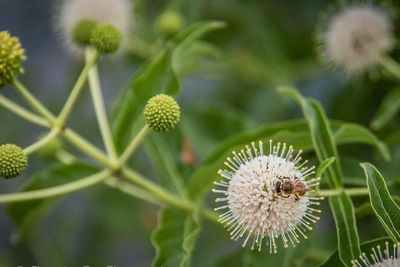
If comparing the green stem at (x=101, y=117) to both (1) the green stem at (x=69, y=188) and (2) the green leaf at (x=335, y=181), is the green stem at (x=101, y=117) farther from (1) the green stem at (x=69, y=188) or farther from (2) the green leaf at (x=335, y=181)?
(2) the green leaf at (x=335, y=181)

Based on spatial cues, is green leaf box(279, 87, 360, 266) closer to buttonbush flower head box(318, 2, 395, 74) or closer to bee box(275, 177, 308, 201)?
bee box(275, 177, 308, 201)

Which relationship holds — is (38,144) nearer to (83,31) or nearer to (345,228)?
(83,31)

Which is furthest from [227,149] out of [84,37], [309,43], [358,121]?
[309,43]

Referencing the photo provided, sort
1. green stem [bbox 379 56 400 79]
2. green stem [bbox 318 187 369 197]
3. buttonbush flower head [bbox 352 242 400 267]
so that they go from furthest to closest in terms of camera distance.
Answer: green stem [bbox 379 56 400 79] < green stem [bbox 318 187 369 197] < buttonbush flower head [bbox 352 242 400 267]

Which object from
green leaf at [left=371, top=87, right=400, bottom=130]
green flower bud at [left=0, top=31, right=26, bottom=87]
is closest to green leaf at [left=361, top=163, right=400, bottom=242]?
green leaf at [left=371, top=87, right=400, bottom=130]

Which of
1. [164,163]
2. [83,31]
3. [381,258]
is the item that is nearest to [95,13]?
[83,31]

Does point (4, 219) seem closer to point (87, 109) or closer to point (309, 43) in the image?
point (87, 109)
